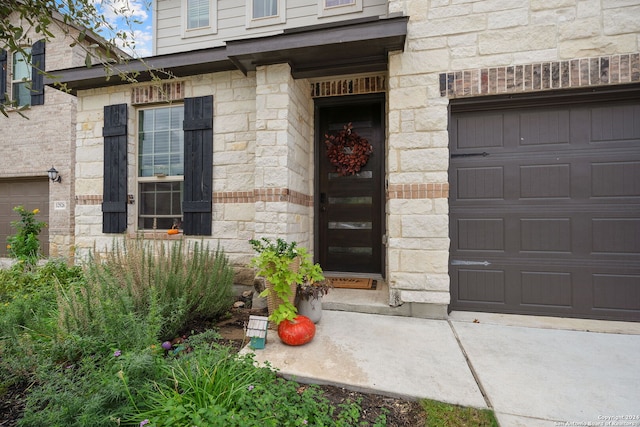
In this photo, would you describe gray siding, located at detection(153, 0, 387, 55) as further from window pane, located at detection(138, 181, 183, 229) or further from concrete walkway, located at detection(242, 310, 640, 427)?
concrete walkway, located at detection(242, 310, 640, 427)

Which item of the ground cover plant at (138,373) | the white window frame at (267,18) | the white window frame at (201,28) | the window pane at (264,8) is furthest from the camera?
the white window frame at (201,28)

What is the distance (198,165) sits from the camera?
3.96m

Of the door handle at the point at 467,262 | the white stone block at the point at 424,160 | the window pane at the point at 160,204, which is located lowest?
the door handle at the point at 467,262

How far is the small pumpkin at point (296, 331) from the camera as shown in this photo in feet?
7.89

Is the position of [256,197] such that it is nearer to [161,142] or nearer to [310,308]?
[310,308]

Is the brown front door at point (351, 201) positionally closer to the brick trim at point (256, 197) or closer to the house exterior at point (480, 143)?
the brick trim at point (256, 197)

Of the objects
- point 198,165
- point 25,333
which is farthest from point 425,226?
point 25,333

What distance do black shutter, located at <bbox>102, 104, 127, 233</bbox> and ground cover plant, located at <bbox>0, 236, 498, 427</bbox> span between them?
170 centimetres

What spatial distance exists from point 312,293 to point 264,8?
15.7 ft

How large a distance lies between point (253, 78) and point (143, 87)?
1711mm

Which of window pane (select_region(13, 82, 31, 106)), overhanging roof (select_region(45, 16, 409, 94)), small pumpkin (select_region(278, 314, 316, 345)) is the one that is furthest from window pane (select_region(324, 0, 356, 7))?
window pane (select_region(13, 82, 31, 106))

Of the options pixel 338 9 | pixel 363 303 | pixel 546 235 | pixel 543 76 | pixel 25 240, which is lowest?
pixel 363 303

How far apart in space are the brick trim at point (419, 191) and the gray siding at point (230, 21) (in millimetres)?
2911

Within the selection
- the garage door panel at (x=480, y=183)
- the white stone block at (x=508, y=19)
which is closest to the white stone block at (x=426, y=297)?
the garage door panel at (x=480, y=183)
